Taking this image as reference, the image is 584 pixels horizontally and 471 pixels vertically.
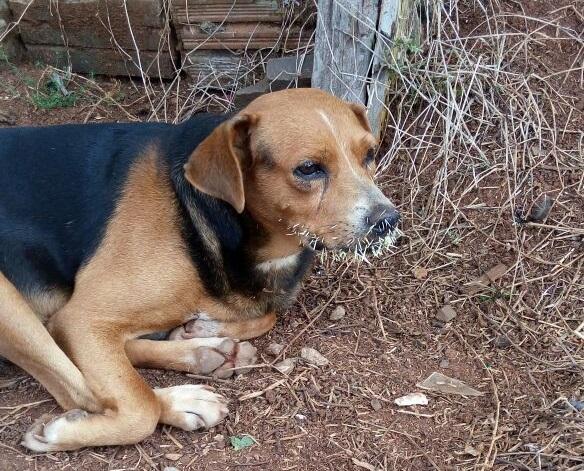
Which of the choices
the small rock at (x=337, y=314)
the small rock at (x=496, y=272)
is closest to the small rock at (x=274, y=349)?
the small rock at (x=337, y=314)

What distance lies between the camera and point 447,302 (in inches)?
159

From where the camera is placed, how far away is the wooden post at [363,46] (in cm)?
432

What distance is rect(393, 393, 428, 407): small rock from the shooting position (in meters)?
3.42

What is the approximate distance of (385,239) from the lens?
314cm

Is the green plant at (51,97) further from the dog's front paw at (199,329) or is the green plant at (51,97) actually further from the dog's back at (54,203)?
the dog's front paw at (199,329)

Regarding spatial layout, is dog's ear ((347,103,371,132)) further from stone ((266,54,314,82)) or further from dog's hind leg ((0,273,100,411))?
dog's hind leg ((0,273,100,411))

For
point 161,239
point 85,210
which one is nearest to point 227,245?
point 161,239

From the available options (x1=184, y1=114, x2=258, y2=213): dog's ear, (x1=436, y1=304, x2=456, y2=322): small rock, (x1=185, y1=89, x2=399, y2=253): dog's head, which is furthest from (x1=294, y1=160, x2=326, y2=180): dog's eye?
(x1=436, y1=304, x2=456, y2=322): small rock

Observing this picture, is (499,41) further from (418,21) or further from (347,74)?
(347,74)

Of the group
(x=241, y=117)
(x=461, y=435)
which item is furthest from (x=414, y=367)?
(x=241, y=117)

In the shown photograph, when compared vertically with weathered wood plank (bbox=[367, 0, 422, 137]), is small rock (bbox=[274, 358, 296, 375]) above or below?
below

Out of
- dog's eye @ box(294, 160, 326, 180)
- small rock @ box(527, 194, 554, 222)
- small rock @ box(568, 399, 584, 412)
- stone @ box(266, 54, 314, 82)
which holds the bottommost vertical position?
small rock @ box(568, 399, 584, 412)

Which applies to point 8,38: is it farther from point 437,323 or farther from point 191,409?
point 437,323

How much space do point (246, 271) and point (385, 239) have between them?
2.49 ft
